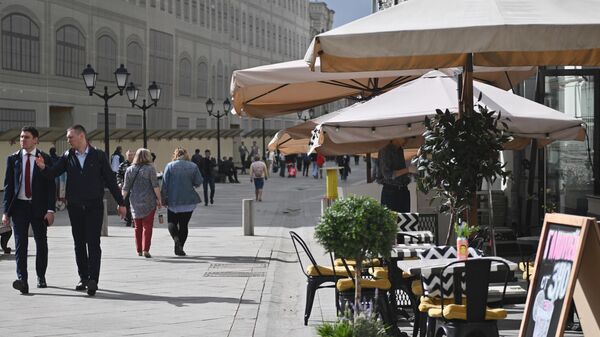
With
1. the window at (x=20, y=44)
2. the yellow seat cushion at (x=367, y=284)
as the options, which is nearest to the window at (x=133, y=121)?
the window at (x=20, y=44)

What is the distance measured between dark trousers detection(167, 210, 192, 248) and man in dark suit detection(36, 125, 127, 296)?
16.9 ft

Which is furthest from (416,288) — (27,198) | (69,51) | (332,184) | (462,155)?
(69,51)

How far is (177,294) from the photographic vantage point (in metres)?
13.2

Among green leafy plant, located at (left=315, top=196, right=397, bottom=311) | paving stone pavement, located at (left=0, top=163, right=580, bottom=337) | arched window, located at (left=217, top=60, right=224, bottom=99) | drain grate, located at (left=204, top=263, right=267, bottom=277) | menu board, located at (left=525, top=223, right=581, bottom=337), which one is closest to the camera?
menu board, located at (left=525, top=223, right=581, bottom=337)

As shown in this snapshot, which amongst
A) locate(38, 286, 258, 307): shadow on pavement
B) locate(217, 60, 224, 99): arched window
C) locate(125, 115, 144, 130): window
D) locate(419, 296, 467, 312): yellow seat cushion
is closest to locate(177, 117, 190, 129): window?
locate(217, 60, 224, 99): arched window

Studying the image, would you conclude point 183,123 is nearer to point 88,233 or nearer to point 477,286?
point 88,233

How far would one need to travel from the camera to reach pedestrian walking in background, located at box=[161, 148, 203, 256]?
61.0 feet

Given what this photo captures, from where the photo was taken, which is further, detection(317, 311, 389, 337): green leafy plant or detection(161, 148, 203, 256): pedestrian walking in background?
detection(161, 148, 203, 256): pedestrian walking in background

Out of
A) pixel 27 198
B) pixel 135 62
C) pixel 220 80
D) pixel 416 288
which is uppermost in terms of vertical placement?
pixel 220 80

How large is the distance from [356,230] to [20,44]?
142 ft

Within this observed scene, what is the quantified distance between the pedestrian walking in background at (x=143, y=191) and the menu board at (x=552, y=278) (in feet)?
38.0

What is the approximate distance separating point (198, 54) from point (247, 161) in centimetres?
911

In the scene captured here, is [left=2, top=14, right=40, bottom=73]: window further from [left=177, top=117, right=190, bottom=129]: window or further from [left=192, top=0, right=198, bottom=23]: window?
[left=192, top=0, right=198, bottom=23]: window

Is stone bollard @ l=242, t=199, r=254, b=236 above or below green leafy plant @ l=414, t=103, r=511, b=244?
below
